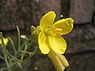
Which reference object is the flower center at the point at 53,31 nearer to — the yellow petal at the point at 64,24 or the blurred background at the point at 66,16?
the yellow petal at the point at 64,24

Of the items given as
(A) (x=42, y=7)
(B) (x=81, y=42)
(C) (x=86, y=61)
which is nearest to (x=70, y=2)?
(A) (x=42, y=7)

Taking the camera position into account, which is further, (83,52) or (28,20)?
(83,52)

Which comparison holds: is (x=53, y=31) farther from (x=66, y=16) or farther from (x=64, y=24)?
(x=66, y=16)

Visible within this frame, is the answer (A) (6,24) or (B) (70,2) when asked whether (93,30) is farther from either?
(A) (6,24)

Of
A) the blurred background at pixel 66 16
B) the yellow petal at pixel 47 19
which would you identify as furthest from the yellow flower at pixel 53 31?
the blurred background at pixel 66 16

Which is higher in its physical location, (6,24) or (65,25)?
(65,25)

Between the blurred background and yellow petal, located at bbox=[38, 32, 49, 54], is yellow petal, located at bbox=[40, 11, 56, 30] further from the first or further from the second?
the blurred background

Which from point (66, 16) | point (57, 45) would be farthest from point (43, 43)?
point (66, 16)
